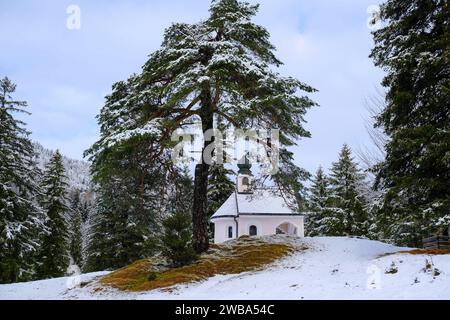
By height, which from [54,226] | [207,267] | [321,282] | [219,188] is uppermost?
[219,188]

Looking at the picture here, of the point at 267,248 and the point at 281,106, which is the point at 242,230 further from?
the point at 281,106

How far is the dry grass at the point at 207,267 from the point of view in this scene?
12.0 m

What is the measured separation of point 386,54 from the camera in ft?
42.4

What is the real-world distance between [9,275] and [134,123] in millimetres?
12045

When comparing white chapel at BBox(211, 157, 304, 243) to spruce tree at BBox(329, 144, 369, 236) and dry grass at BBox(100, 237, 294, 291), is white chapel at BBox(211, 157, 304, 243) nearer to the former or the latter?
spruce tree at BBox(329, 144, 369, 236)

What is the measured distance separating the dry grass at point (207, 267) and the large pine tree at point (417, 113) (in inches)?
166

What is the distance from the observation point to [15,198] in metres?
19.9

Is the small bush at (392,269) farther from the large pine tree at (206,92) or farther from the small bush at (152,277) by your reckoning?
the small bush at (152,277)

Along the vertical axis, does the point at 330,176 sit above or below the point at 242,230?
above

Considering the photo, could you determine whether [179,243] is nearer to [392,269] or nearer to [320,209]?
[392,269]

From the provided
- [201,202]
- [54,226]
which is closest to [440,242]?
[201,202]

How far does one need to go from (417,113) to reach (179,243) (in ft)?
27.2

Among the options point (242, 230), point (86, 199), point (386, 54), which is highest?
point (86, 199)
